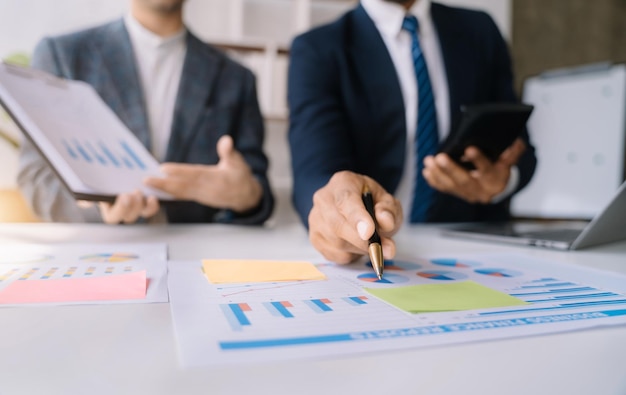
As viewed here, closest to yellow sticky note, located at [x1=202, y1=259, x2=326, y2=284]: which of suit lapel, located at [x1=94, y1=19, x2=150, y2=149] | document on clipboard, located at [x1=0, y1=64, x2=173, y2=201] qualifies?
document on clipboard, located at [x1=0, y1=64, x2=173, y2=201]

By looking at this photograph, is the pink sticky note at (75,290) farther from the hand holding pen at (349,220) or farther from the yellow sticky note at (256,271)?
the hand holding pen at (349,220)

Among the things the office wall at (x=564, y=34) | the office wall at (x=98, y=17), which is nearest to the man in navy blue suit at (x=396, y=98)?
the office wall at (x=98, y=17)

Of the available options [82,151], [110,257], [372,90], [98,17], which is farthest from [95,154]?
[98,17]

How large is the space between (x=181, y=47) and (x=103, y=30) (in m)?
0.20

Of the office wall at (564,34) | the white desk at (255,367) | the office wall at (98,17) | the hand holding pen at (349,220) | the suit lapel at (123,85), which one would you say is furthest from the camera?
the office wall at (564,34)

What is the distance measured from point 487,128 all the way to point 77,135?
1.99ft

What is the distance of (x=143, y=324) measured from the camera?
0.30m

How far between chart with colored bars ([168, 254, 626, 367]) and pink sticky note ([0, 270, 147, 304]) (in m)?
0.03

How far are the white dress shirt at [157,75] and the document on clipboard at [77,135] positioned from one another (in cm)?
42

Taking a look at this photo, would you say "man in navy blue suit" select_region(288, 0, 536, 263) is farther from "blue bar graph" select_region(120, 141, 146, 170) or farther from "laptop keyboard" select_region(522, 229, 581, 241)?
"blue bar graph" select_region(120, 141, 146, 170)

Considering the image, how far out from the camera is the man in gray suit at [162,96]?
1.12 m

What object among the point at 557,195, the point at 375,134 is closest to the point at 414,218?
the point at 375,134

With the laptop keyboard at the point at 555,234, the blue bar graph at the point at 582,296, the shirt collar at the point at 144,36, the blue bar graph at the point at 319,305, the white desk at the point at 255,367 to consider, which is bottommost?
the laptop keyboard at the point at 555,234

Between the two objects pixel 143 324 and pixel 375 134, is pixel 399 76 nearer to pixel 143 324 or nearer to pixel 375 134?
pixel 375 134
